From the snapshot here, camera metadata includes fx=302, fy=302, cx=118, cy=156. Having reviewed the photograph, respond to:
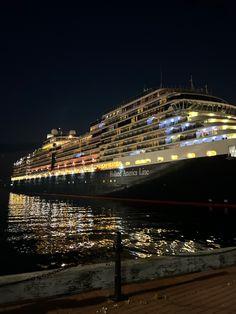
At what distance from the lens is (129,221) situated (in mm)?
25234

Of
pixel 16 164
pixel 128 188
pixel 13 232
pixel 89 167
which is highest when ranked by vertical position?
pixel 16 164

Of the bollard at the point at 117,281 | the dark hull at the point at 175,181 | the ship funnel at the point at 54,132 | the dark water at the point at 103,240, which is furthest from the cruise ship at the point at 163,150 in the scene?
the ship funnel at the point at 54,132

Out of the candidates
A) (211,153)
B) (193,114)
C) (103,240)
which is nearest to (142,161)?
(193,114)

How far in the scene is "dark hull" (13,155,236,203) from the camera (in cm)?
3156

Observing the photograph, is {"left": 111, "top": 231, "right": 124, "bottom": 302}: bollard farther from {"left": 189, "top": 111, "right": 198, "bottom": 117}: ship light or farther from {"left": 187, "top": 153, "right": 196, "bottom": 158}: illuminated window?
{"left": 189, "top": 111, "right": 198, "bottom": 117}: ship light

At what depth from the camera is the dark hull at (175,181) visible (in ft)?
104

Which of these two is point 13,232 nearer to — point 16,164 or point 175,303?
point 175,303

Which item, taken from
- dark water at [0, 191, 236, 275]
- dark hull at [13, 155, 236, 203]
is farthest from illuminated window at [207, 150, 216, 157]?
dark water at [0, 191, 236, 275]

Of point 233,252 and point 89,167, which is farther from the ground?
point 89,167

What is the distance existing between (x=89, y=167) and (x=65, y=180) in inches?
525

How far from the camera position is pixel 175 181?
3625 cm

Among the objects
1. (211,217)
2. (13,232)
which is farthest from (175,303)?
(211,217)

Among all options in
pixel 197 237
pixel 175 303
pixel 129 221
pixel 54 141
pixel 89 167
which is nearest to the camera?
pixel 175 303

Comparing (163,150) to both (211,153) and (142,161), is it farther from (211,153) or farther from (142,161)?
(211,153)
